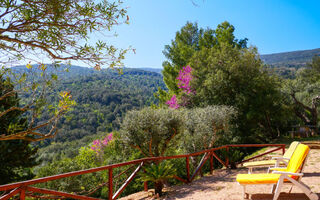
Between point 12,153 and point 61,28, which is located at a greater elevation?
point 61,28

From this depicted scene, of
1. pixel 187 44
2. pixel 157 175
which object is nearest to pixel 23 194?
pixel 157 175

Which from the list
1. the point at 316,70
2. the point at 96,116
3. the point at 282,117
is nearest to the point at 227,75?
the point at 282,117

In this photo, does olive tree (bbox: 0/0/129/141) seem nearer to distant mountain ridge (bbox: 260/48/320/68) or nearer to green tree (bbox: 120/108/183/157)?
green tree (bbox: 120/108/183/157)

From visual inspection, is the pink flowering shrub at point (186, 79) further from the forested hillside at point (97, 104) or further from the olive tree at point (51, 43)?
the forested hillside at point (97, 104)

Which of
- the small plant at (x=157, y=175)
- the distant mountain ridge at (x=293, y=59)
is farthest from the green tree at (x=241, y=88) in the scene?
the distant mountain ridge at (x=293, y=59)

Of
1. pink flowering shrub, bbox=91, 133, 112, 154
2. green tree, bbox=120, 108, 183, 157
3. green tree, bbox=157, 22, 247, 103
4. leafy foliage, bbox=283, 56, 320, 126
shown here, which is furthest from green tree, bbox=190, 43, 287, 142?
pink flowering shrub, bbox=91, 133, 112, 154

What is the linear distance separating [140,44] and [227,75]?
12.6 m

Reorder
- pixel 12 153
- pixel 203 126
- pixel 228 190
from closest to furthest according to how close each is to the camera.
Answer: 1. pixel 228 190
2. pixel 12 153
3. pixel 203 126

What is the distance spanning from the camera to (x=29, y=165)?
11281 millimetres

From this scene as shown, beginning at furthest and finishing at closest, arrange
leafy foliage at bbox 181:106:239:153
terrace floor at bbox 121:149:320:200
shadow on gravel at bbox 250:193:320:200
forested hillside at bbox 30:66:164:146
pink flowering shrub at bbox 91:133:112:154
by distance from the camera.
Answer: forested hillside at bbox 30:66:164:146, pink flowering shrub at bbox 91:133:112:154, leafy foliage at bbox 181:106:239:153, terrace floor at bbox 121:149:320:200, shadow on gravel at bbox 250:193:320:200

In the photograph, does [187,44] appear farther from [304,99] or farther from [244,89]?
[304,99]

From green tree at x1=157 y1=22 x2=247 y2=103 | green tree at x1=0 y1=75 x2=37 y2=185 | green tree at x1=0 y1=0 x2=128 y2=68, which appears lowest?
green tree at x1=0 y1=75 x2=37 y2=185

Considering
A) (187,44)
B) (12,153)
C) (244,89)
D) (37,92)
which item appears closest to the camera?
(37,92)

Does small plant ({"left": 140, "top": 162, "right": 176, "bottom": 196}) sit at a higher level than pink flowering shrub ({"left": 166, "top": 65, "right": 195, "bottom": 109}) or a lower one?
lower
